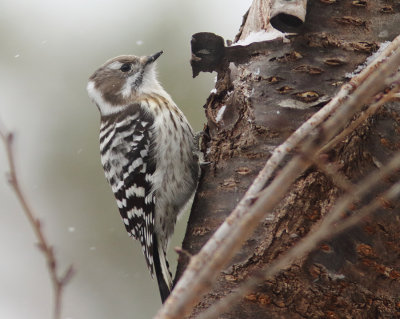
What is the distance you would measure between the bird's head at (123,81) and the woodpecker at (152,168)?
154 mm

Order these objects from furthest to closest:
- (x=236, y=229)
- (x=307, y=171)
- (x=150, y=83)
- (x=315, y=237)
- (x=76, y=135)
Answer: (x=76, y=135), (x=150, y=83), (x=307, y=171), (x=315, y=237), (x=236, y=229)

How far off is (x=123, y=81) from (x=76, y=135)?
274cm

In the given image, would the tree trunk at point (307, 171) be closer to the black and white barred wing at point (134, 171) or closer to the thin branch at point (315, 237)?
the thin branch at point (315, 237)

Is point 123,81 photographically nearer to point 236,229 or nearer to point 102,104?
point 102,104

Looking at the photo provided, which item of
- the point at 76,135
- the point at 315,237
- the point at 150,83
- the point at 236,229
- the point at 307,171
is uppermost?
the point at 236,229

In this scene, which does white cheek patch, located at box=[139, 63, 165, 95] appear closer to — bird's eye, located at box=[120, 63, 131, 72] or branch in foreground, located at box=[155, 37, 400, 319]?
bird's eye, located at box=[120, 63, 131, 72]

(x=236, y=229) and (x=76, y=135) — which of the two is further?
(x=76, y=135)

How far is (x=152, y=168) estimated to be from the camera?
4379 millimetres

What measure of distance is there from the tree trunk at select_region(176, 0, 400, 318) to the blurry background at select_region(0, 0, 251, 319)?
396 centimetres

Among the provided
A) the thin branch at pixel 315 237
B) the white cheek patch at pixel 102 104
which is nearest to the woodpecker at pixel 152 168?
the white cheek patch at pixel 102 104

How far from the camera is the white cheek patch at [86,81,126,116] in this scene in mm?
4935

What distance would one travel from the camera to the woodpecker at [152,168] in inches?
171

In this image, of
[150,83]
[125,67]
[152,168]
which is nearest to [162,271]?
[152,168]

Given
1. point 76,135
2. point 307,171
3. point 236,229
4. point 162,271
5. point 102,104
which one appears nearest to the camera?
point 236,229
